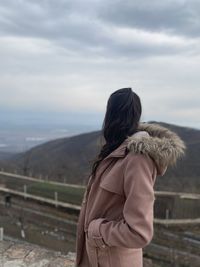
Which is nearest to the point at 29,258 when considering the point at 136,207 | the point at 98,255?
the point at 98,255

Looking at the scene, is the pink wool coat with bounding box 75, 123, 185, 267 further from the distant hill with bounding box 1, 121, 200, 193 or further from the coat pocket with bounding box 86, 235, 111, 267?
the distant hill with bounding box 1, 121, 200, 193

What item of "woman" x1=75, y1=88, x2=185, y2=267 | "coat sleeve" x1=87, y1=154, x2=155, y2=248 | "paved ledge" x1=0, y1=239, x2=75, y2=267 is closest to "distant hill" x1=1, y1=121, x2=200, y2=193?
"paved ledge" x1=0, y1=239, x2=75, y2=267

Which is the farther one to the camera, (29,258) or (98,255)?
(29,258)

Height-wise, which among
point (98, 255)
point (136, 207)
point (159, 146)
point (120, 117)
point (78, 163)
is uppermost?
point (120, 117)

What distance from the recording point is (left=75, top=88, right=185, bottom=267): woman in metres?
1.75

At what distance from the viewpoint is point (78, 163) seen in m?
21.3

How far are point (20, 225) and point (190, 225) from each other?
540 centimetres

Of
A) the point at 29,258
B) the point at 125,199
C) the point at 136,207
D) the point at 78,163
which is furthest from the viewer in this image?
the point at 78,163

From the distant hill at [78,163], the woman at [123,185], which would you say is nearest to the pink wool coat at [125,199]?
the woman at [123,185]

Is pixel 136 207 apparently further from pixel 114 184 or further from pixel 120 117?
pixel 120 117

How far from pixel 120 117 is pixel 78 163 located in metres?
19.5

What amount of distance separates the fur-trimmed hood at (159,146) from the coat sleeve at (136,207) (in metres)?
0.03

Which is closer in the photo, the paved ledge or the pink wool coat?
the pink wool coat

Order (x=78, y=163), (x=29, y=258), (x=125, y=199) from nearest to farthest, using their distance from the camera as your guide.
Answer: (x=125, y=199)
(x=29, y=258)
(x=78, y=163)
